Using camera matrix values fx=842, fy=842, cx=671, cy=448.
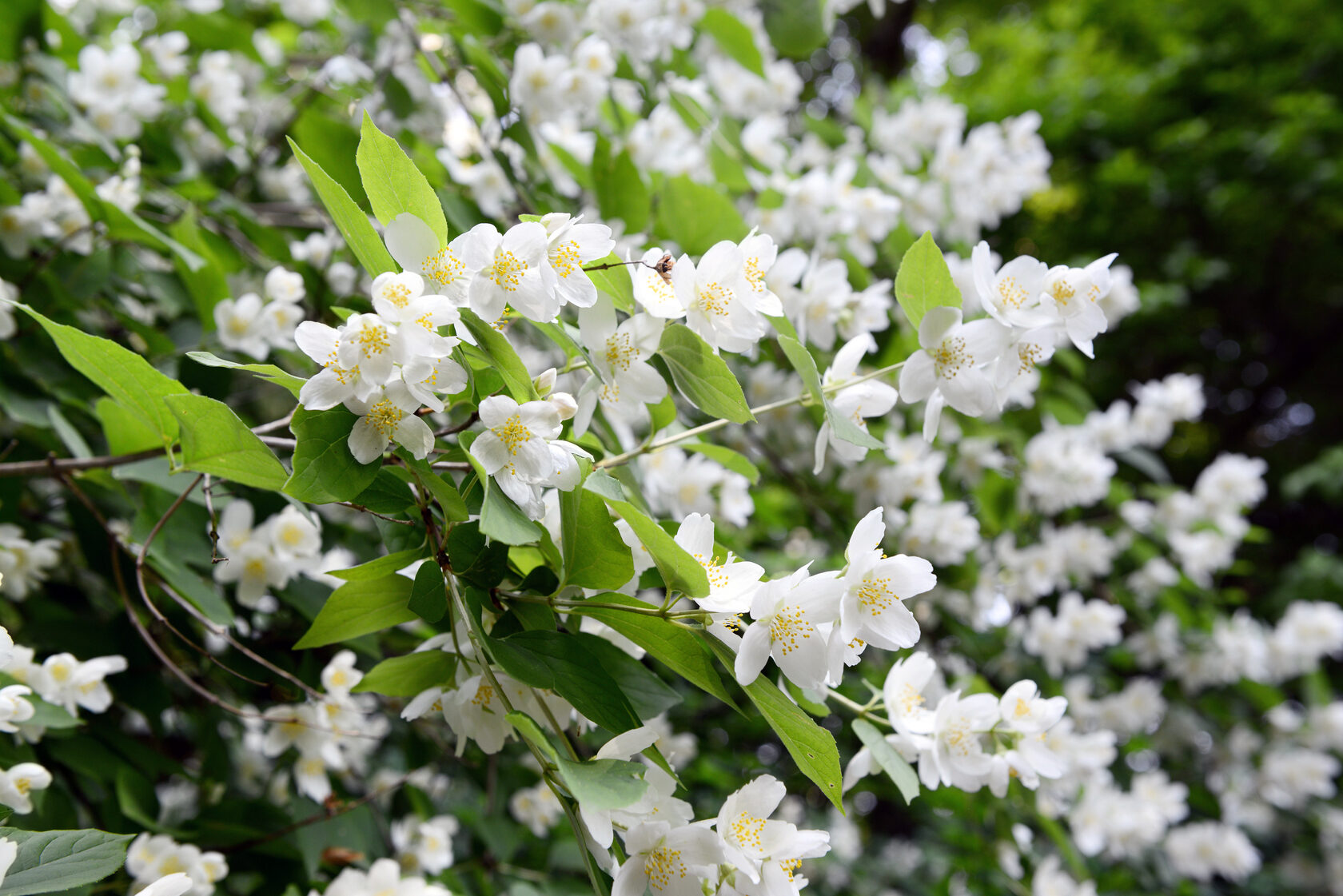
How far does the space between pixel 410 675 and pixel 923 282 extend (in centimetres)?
68

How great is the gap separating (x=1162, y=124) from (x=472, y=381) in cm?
513

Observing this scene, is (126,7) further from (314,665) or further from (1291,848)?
(1291,848)

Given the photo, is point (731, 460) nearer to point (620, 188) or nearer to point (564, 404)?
point (564, 404)

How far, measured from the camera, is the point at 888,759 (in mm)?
907

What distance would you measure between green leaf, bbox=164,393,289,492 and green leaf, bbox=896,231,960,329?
659 millimetres

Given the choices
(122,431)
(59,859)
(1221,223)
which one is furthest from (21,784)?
(1221,223)

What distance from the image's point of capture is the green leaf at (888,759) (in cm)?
88

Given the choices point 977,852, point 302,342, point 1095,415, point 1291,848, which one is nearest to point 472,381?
point 302,342

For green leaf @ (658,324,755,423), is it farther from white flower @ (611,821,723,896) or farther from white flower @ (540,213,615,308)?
white flower @ (611,821,723,896)

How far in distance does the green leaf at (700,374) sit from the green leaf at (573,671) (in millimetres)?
261

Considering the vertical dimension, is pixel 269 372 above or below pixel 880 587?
above

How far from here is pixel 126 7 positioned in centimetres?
227

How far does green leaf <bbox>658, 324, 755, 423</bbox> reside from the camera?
2.69 feet

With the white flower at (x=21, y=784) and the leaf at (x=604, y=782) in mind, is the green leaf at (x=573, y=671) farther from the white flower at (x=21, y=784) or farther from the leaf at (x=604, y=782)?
the white flower at (x=21, y=784)
